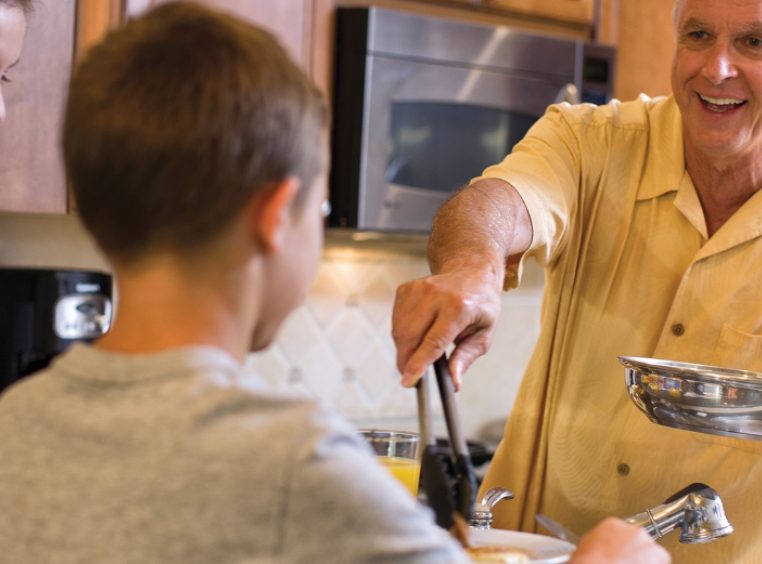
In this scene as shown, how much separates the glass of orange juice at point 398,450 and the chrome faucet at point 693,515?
0.78 feet

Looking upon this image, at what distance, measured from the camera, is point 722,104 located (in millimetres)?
1481

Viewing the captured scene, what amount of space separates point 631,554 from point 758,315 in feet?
2.31

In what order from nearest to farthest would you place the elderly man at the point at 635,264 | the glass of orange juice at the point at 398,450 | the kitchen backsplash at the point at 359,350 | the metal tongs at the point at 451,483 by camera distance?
the metal tongs at the point at 451,483
the glass of orange juice at the point at 398,450
the elderly man at the point at 635,264
the kitchen backsplash at the point at 359,350

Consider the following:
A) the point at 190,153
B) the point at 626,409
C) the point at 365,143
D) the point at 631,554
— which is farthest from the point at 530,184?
the point at 365,143

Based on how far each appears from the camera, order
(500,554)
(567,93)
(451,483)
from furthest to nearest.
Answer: (567,93) < (500,554) < (451,483)

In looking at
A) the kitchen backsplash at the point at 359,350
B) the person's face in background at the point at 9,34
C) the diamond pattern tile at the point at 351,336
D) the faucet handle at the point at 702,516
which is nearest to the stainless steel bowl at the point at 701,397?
the faucet handle at the point at 702,516

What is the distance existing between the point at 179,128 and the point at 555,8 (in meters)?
2.19

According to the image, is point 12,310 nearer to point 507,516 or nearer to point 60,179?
point 60,179

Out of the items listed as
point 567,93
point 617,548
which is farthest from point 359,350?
point 617,548

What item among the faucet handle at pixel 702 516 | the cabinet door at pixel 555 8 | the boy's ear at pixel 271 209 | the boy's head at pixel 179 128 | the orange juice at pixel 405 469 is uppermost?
the cabinet door at pixel 555 8

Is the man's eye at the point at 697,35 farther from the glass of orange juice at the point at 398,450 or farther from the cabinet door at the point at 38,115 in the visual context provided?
the cabinet door at the point at 38,115

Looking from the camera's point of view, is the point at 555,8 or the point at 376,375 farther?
the point at 376,375

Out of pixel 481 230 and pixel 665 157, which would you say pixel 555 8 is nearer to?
pixel 665 157

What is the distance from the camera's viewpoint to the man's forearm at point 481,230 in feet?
4.11
